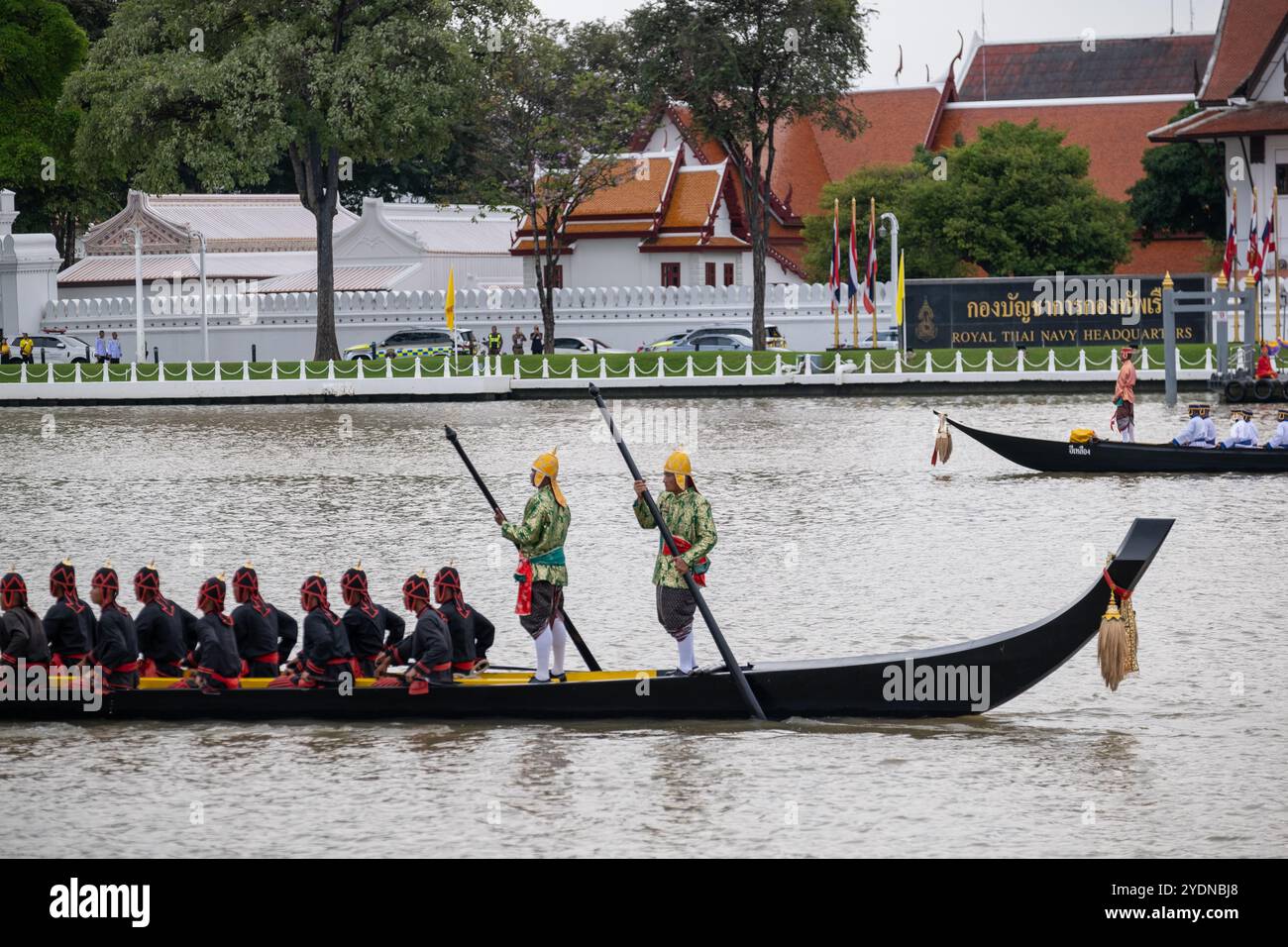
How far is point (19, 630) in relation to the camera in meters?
13.9

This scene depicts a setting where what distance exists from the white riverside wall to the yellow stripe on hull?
4587cm

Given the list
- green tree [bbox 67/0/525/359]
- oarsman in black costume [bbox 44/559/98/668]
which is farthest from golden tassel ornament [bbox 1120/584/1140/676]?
green tree [bbox 67/0/525/359]

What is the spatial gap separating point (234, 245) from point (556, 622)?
56.6m

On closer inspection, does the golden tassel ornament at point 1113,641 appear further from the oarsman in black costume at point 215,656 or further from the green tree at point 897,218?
the green tree at point 897,218

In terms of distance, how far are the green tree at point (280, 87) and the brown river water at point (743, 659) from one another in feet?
59.7

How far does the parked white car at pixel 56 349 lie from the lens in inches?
2319

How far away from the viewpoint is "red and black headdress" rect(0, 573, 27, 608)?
13812 mm

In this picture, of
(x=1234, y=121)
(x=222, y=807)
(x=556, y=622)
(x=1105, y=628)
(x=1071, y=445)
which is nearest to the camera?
(x=222, y=807)

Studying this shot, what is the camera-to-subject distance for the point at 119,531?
24.1 meters

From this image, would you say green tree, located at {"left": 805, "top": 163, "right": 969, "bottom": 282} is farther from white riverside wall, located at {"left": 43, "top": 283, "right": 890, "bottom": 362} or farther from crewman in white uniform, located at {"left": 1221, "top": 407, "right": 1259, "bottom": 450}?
crewman in white uniform, located at {"left": 1221, "top": 407, "right": 1259, "bottom": 450}

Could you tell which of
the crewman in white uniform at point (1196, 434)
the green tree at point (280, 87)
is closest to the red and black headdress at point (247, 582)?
the crewman in white uniform at point (1196, 434)
